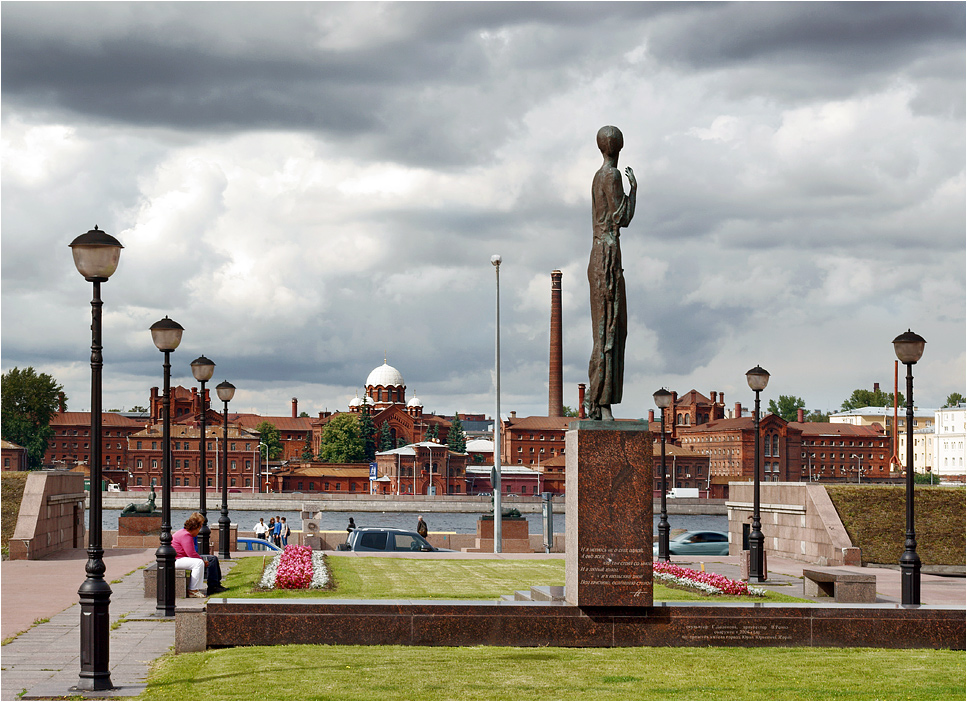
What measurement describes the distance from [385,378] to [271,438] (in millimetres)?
17884

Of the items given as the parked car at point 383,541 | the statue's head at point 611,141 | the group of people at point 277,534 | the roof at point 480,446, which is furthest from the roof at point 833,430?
the statue's head at point 611,141

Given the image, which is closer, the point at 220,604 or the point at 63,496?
the point at 220,604

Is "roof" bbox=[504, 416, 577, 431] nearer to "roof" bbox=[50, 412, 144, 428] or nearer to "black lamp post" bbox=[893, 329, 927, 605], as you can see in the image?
"roof" bbox=[50, 412, 144, 428]

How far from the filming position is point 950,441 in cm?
16350

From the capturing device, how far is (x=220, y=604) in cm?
1221

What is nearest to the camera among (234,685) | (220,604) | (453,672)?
(234,685)

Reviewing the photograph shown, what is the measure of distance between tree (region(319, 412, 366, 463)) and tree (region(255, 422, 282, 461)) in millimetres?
14557

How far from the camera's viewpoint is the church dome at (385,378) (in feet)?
538

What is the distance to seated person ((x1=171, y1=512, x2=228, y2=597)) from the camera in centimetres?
1742

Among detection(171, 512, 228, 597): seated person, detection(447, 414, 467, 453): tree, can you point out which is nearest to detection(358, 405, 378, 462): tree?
detection(447, 414, 467, 453): tree

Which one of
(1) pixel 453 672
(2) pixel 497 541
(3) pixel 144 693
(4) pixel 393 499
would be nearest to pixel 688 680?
(1) pixel 453 672

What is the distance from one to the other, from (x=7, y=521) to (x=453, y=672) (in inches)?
863

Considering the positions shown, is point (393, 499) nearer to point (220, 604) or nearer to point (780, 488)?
point (780, 488)

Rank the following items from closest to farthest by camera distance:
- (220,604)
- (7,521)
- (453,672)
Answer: (453,672), (220,604), (7,521)
